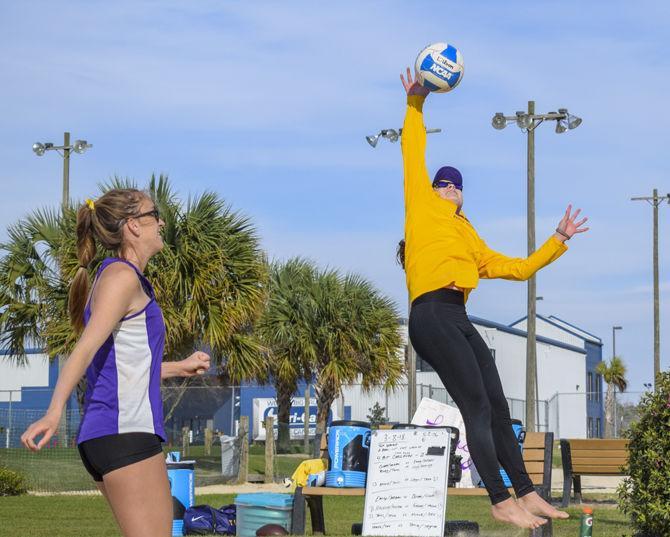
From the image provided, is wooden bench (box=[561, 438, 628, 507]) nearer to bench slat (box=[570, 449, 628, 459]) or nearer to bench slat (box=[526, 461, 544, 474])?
bench slat (box=[570, 449, 628, 459])

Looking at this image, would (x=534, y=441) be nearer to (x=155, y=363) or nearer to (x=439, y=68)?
(x=439, y=68)

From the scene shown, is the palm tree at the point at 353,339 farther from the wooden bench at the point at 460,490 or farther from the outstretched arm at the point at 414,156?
the outstretched arm at the point at 414,156

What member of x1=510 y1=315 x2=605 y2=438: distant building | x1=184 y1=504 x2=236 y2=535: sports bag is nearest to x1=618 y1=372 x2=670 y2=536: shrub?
x1=184 y1=504 x2=236 y2=535: sports bag

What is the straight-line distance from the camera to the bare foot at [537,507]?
650 centimetres

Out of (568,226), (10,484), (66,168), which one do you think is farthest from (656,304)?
(568,226)

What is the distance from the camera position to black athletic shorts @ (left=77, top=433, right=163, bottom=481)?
13.2ft

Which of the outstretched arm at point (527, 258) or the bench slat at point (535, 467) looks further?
the bench slat at point (535, 467)

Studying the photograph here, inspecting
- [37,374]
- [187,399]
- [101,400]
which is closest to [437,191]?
[101,400]

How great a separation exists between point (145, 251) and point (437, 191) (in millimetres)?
2693

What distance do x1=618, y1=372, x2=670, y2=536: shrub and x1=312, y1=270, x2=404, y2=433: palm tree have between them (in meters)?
22.4

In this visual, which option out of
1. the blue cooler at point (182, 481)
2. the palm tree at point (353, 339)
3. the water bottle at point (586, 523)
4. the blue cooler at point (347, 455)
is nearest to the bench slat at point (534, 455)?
the blue cooler at point (347, 455)

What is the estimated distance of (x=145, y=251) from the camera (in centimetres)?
438

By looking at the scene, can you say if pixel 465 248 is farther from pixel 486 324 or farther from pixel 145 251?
pixel 486 324

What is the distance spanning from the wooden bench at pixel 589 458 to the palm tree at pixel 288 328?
1586 centimetres
